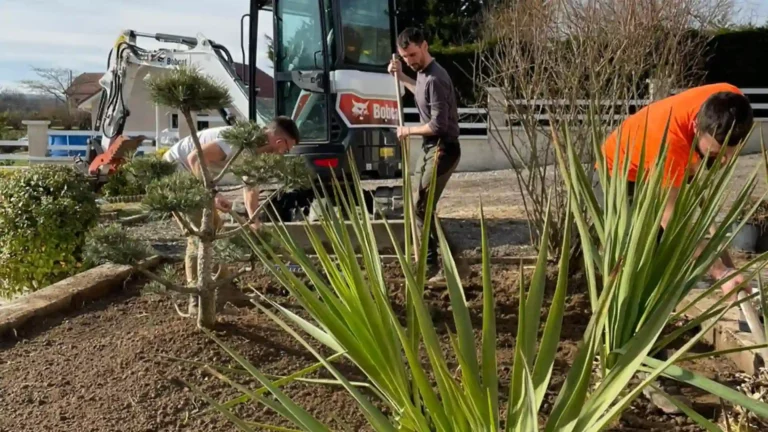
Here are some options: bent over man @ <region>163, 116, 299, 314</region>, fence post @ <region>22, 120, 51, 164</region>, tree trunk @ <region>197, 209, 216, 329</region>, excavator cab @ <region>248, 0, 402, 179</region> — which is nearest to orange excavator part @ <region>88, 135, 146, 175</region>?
excavator cab @ <region>248, 0, 402, 179</region>

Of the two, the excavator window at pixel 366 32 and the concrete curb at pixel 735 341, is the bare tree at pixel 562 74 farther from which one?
the excavator window at pixel 366 32

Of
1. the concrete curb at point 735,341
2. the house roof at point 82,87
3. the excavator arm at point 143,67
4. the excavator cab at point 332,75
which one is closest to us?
the concrete curb at point 735,341

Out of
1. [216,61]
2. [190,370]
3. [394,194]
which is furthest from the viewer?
[216,61]

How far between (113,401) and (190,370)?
338 mm

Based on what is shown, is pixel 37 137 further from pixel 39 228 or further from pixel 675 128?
pixel 675 128

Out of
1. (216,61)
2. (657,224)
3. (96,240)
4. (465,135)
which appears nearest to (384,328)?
(657,224)

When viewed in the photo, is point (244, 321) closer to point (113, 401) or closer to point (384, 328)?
point (113, 401)

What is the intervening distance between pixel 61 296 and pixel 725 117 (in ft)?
11.1

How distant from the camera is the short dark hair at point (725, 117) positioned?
2652mm

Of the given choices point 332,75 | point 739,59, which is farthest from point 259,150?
point 739,59

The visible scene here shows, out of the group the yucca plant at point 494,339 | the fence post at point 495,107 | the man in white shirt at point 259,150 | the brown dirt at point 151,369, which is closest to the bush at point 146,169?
the man in white shirt at point 259,150

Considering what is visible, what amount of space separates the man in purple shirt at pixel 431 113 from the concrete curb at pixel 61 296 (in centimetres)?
194

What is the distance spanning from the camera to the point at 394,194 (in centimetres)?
817

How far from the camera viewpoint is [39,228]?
187 inches
